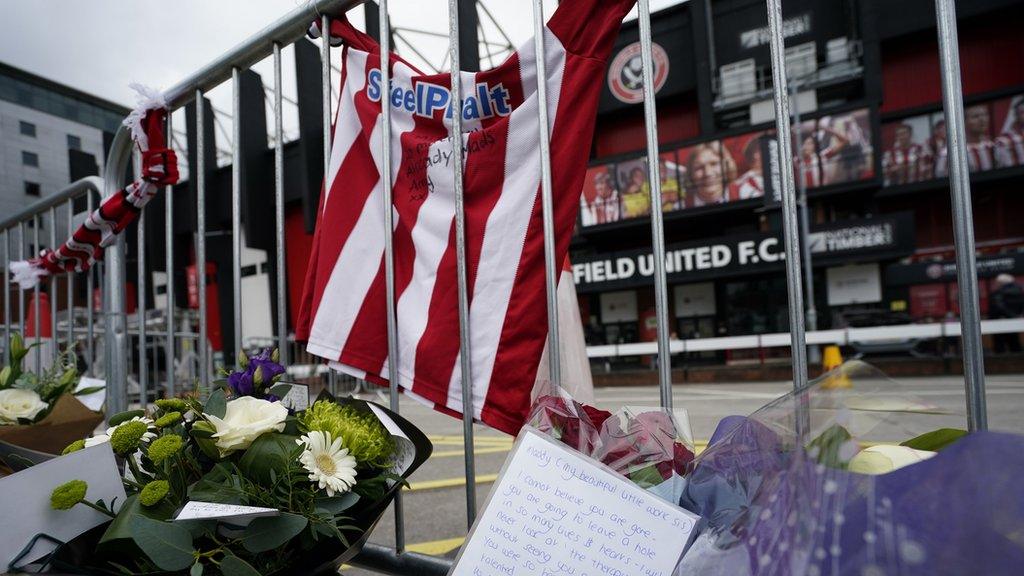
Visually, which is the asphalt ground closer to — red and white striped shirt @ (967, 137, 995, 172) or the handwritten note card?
the handwritten note card

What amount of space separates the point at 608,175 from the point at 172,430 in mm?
18089

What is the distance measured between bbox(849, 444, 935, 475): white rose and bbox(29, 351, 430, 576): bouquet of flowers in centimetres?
55

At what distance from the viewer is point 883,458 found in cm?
55

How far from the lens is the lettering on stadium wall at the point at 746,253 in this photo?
15.5m

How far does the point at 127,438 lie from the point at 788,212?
Result: 94 centimetres

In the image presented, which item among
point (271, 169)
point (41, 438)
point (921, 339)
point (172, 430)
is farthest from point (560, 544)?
point (921, 339)

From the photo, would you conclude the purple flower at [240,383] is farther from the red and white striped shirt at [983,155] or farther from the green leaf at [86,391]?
the red and white striped shirt at [983,155]

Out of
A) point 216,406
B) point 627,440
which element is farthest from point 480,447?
point 627,440

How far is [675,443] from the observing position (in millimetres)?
778

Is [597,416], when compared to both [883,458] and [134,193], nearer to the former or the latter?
[883,458]

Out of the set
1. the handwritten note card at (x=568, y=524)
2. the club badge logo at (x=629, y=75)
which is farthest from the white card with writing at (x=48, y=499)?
the club badge logo at (x=629, y=75)

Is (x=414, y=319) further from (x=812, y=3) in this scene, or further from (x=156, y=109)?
(x=812, y=3)

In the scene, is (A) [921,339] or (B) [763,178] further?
(B) [763,178]

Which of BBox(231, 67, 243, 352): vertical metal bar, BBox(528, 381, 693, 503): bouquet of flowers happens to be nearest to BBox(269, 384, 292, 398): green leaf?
BBox(528, 381, 693, 503): bouquet of flowers
